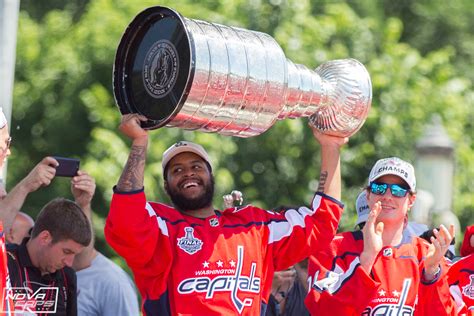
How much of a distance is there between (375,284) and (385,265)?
0.29 m

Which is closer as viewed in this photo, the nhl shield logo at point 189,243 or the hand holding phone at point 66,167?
the nhl shield logo at point 189,243

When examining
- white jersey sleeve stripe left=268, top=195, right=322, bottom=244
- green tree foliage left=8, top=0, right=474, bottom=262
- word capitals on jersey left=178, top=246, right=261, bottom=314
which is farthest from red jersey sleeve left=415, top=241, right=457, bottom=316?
green tree foliage left=8, top=0, right=474, bottom=262

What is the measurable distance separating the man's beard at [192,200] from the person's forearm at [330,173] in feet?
2.22

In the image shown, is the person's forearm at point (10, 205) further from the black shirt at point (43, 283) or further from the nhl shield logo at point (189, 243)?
the nhl shield logo at point (189, 243)

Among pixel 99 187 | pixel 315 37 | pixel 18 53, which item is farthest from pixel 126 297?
pixel 18 53

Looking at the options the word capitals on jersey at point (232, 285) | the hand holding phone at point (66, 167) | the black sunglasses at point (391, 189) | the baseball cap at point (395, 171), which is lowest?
the word capitals on jersey at point (232, 285)

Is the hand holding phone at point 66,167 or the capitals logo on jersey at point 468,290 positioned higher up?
the hand holding phone at point 66,167

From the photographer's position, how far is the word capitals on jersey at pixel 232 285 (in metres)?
6.61

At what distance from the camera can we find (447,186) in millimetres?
13320

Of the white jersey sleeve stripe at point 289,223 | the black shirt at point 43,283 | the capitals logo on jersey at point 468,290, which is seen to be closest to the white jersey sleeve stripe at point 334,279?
the white jersey sleeve stripe at point 289,223

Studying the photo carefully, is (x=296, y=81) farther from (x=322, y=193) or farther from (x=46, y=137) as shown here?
(x=46, y=137)

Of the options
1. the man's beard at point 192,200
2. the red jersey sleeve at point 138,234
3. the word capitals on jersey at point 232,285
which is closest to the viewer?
the red jersey sleeve at point 138,234

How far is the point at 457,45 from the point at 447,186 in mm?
8493

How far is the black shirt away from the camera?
7031mm
